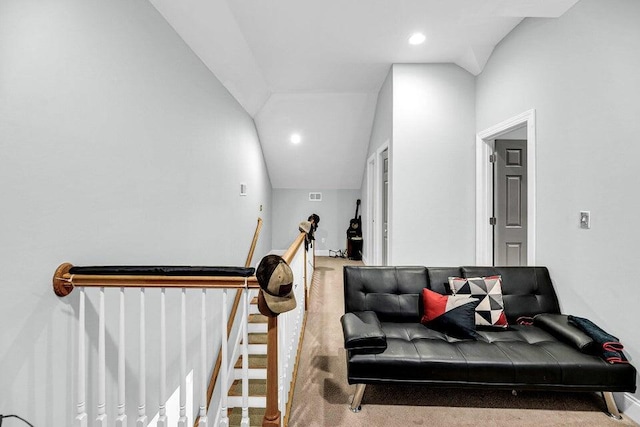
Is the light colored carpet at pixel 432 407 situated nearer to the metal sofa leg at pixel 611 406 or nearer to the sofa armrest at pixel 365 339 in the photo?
the metal sofa leg at pixel 611 406

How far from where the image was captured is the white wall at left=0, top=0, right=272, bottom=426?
1184mm

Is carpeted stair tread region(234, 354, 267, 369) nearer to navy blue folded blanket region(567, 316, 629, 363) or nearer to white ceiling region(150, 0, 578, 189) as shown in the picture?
navy blue folded blanket region(567, 316, 629, 363)

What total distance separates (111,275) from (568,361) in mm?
2526

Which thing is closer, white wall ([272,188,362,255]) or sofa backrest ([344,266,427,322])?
sofa backrest ([344,266,427,322])

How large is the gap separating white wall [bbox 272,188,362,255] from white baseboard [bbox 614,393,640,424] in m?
5.50

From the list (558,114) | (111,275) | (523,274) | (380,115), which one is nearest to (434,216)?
(523,274)

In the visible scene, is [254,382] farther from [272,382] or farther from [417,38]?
[417,38]

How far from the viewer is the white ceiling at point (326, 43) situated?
8.04 ft

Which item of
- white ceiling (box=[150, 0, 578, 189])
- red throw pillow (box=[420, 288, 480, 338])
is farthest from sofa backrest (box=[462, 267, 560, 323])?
white ceiling (box=[150, 0, 578, 189])

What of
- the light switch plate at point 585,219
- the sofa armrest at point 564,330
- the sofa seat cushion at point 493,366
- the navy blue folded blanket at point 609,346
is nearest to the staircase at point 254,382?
the sofa seat cushion at point 493,366

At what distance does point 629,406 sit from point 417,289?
1.38 metres

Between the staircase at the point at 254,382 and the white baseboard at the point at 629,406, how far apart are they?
2.56m

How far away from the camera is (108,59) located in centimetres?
167

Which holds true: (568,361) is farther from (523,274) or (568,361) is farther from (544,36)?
(544,36)
